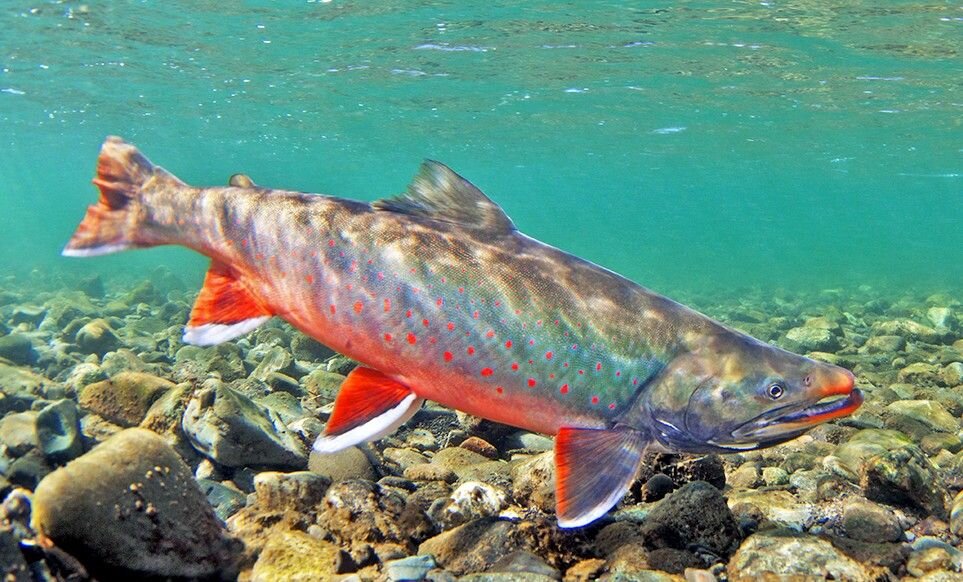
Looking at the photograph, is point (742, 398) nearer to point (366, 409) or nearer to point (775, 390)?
point (775, 390)

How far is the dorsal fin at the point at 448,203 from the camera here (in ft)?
12.6

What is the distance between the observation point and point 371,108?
32.2 meters

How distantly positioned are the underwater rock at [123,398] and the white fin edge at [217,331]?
1468 mm

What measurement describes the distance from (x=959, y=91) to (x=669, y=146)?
1737 cm

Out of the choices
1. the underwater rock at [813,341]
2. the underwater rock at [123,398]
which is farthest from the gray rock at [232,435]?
the underwater rock at [813,341]

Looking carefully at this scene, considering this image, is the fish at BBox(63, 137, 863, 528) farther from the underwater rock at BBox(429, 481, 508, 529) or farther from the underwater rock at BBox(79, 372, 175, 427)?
the underwater rock at BBox(79, 372, 175, 427)

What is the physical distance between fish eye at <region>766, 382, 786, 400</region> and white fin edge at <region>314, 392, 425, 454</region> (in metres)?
1.76

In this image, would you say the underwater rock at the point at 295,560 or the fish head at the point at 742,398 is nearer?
the underwater rock at the point at 295,560

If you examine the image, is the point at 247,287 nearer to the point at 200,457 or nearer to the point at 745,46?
the point at 200,457

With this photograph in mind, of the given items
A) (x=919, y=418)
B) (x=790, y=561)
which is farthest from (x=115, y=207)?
(x=919, y=418)

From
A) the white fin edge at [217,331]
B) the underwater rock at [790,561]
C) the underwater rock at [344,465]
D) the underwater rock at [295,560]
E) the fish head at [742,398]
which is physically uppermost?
the white fin edge at [217,331]

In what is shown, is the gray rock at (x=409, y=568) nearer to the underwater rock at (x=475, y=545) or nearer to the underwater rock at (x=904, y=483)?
the underwater rock at (x=475, y=545)

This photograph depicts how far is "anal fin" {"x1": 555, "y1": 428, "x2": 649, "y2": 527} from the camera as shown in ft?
9.87

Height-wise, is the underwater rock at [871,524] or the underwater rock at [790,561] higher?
the underwater rock at [790,561]
